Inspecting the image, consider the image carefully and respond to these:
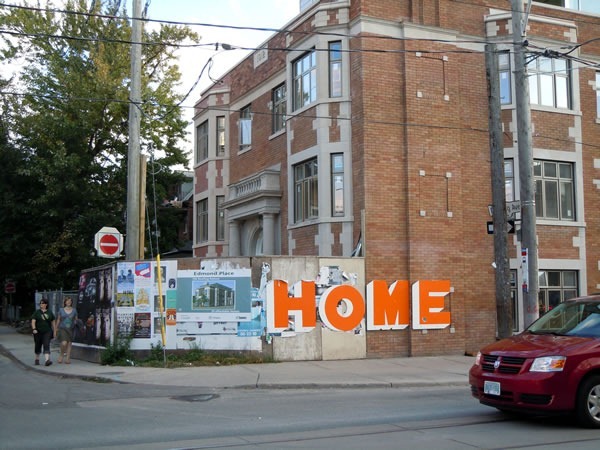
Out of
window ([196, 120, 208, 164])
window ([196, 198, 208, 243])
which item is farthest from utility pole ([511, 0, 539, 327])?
window ([196, 198, 208, 243])

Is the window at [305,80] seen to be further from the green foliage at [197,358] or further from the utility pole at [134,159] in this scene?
the green foliage at [197,358]

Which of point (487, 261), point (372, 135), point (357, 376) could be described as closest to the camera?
point (357, 376)

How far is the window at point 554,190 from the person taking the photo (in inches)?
768

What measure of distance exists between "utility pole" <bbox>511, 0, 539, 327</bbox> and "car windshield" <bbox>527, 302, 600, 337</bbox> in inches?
181

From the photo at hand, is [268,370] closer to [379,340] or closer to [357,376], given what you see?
[357,376]

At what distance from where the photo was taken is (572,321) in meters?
8.98

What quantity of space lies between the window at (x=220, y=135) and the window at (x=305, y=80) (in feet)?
21.4

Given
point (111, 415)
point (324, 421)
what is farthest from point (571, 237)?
point (111, 415)

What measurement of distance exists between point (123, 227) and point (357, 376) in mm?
19008

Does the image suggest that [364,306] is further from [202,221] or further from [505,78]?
[202,221]

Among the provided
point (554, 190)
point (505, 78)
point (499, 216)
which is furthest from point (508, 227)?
point (505, 78)

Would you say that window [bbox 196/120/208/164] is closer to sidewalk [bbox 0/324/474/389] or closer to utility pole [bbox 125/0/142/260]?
utility pole [bbox 125/0/142/260]

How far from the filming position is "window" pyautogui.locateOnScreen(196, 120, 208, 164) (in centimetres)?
2703

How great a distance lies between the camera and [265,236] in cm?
2127
